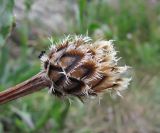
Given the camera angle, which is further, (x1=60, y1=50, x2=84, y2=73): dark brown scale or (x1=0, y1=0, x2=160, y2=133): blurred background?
(x1=0, y1=0, x2=160, y2=133): blurred background

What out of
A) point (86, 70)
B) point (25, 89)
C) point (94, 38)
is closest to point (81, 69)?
Answer: point (86, 70)

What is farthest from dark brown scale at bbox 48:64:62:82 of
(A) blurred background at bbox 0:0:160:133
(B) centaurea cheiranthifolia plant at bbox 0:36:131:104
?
(A) blurred background at bbox 0:0:160:133

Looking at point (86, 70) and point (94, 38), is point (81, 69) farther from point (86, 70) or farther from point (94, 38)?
point (94, 38)

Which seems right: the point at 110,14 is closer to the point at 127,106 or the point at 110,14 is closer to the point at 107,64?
the point at 127,106

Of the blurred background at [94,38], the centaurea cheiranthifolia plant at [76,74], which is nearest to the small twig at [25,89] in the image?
the centaurea cheiranthifolia plant at [76,74]

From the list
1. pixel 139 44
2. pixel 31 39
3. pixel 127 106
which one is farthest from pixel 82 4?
pixel 139 44

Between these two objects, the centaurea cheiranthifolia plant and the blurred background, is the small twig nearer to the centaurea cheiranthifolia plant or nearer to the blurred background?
the centaurea cheiranthifolia plant
